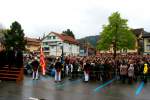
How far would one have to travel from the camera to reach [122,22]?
6272cm

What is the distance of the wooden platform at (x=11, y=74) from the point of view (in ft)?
68.8

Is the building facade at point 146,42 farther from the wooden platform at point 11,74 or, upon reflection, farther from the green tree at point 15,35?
the wooden platform at point 11,74

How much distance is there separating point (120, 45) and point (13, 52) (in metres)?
43.0

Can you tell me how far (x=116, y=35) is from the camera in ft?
204

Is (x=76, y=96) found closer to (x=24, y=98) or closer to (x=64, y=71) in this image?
(x=24, y=98)

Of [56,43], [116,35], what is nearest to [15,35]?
[56,43]

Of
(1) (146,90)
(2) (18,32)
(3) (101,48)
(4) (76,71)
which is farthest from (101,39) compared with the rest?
(1) (146,90)

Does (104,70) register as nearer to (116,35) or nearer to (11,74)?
(11,74)

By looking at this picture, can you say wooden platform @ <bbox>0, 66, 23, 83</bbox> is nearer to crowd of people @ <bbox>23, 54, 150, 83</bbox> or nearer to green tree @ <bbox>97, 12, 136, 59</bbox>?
crowd of people @ <bbox>23, 54, 150, 83</bbox>

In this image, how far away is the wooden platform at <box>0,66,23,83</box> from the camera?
2097 centimetres

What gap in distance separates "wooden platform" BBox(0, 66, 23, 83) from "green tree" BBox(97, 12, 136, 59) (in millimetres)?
41975

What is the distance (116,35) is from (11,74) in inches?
1688

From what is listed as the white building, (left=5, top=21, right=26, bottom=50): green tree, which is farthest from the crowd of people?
the white building

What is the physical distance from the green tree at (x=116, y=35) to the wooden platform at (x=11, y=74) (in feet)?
138
